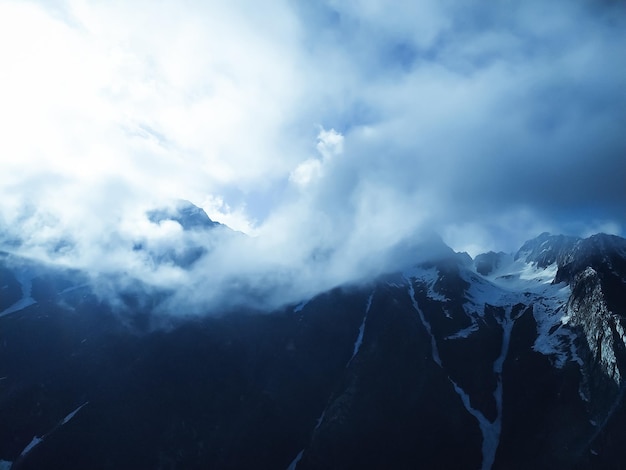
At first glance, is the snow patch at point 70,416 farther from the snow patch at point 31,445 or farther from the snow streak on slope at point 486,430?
the snow streak on slope at point 486,430

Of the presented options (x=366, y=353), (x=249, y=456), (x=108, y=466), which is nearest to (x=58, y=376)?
(x=108, y=466)

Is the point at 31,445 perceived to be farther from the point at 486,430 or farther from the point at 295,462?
the point at 486,430

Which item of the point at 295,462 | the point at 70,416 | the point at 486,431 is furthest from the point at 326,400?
the point at 70,416

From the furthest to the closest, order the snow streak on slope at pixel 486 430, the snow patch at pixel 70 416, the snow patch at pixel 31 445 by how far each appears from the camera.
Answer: the snow patch at pixel 70 416 < the snow streak on slope at pixel 486 430 < the snow patch at pixel 31 445

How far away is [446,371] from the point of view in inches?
7338

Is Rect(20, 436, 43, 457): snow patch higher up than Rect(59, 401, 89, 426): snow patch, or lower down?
lower down

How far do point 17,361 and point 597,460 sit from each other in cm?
20158

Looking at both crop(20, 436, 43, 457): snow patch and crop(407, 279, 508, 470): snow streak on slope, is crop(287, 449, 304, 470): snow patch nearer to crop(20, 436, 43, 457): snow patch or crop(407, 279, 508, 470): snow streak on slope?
crop(407, 279, 508, 470): snow streak on slope

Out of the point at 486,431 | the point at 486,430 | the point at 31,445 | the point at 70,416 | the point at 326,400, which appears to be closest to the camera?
the point at 31,445

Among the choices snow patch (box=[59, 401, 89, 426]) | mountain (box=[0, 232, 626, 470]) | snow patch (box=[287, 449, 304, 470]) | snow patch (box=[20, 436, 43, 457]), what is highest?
mountain (box=[0, 232, 626, 470])

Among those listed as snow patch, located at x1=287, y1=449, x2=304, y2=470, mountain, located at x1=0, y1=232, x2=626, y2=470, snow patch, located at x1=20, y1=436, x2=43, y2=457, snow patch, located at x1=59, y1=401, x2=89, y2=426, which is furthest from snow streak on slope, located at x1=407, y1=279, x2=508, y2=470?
snow patch, located at x1=20, y1=436, x2=43, y2=457

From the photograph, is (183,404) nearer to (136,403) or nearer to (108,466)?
(136,403)

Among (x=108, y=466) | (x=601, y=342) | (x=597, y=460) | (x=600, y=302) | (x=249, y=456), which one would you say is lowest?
(x=108, y=466)

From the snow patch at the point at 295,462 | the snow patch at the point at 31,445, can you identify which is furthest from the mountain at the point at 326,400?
the snow patch at the point at 295,462
